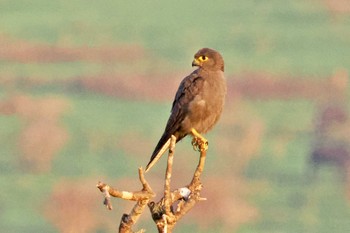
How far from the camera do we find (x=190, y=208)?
15805mm

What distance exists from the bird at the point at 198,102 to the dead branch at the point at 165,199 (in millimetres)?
3693

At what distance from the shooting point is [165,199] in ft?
49.1

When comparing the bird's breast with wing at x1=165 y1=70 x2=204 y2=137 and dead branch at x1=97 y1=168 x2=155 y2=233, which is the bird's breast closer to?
wing at x1=165 y1=70 x2=204 y2=137

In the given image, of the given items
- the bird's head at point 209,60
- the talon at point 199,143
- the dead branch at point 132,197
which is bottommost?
the dead branch at point 132,197

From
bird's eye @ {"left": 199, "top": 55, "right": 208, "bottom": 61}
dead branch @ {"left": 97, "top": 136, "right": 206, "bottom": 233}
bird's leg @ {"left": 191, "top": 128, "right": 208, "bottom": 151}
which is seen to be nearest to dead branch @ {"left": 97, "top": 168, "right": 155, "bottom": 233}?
dead branch @ {"left": 97, "top": 136, "right": 206, "bottom": 233}

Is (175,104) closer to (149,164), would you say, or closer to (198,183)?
(149,164)

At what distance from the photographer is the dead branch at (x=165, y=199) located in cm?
1391

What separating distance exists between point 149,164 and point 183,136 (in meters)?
1.36

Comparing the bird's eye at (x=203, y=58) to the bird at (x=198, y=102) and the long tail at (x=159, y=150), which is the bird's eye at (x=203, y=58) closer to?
the bird at (x=198, y=102)

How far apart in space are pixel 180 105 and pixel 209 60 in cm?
121

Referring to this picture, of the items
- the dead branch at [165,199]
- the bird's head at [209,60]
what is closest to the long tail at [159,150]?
the bird's head at [209,60]

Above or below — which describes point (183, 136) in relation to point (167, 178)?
above

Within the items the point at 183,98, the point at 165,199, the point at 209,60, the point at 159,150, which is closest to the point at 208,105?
the point at 183,98

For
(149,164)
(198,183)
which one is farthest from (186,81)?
(198,183)
